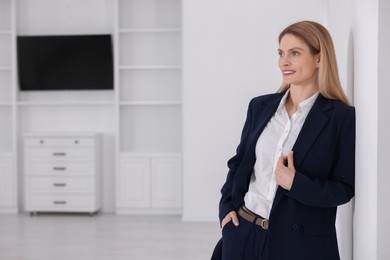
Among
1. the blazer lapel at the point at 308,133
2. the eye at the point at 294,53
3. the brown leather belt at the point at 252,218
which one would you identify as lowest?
the brown leather belt at the point at 252,218

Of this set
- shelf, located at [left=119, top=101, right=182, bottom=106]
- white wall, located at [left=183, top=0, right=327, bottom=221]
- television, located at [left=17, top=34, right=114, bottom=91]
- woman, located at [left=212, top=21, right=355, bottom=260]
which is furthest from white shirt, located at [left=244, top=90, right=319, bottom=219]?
Result: television, located at [left=17, top=34, right=114, bottom=91]

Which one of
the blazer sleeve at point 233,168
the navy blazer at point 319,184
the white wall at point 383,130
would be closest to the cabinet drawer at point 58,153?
the blazer sleeve at point 233,168

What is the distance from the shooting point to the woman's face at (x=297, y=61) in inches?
75.7

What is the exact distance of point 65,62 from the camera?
680 centimetres

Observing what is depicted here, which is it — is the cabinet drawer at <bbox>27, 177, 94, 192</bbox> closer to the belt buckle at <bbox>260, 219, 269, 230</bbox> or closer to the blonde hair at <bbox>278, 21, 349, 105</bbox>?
the belt buckle at <bbox>260, 219, 269, 230</bbox>

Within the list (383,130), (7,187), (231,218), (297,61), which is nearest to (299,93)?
(297,61)

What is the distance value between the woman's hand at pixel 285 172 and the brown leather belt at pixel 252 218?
0.16m

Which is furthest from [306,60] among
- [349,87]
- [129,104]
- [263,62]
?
[129,104]

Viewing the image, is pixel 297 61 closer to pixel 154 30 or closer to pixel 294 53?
pixel 294 53

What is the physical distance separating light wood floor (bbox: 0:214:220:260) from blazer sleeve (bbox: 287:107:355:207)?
2929mm

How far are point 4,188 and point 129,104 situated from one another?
5.86ft

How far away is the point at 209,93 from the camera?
6148 millimetres

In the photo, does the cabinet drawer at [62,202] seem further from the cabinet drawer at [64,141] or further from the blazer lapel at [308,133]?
the blazer lapel at [308,133]

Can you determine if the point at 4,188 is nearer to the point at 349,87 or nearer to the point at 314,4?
the point at 314,4
